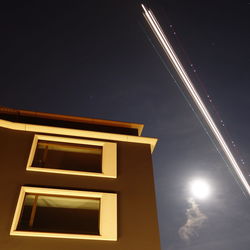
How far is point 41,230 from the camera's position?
28.9 ft

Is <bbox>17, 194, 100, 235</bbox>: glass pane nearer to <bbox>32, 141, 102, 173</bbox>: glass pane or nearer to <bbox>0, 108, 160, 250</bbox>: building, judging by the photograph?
<bbox>0, 108, 160, 250</bbox>: building

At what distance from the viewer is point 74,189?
9.99m

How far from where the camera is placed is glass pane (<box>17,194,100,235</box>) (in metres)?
9.05

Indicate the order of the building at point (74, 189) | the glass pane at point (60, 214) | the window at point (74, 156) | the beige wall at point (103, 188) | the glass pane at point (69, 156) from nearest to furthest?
the beige wall at point (103, 188) → the building at point (74, 189) → the glass pane at point (60, 214) → the window at point (74, 156) → the glass pane at point (69, 156)

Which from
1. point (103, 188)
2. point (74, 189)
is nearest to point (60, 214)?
point (74, 189)

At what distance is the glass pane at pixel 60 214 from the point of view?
9048 mm

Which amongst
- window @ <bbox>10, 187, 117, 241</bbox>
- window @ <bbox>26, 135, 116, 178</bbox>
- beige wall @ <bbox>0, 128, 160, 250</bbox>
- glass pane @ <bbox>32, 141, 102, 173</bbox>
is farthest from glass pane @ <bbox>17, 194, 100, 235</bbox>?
glass pane @ <bbox>32, 141, 102, 173</bbox>

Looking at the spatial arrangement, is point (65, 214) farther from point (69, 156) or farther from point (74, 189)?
point (69, 156)

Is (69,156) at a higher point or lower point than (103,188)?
higher

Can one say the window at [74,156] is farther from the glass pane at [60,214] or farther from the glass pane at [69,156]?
the glass pane at [60,214]

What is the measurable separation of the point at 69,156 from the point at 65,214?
2.64m

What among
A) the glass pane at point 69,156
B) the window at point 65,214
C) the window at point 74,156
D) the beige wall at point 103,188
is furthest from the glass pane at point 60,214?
the glass pane at point 69,156

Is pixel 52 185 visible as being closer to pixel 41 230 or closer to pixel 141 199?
pixel 41 230

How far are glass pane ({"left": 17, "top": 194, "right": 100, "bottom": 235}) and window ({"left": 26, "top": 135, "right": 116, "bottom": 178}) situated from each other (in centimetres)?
121
